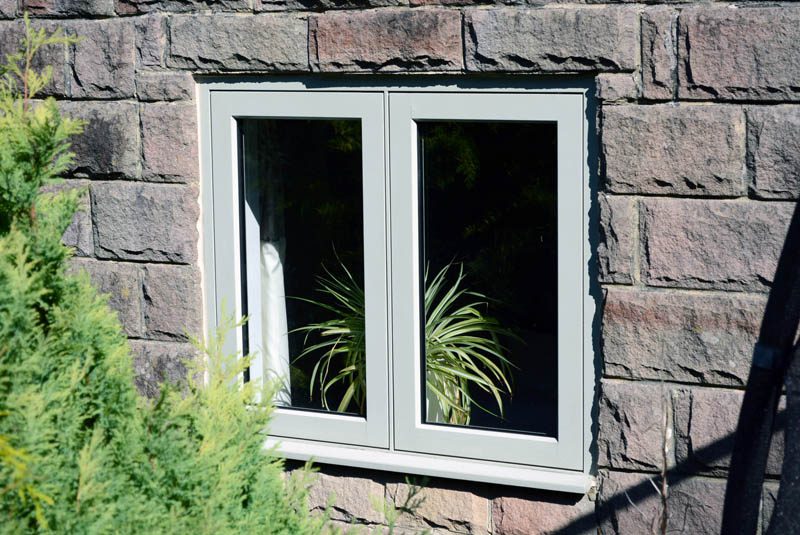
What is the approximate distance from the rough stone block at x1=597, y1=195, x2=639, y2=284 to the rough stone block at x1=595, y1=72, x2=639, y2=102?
30cm

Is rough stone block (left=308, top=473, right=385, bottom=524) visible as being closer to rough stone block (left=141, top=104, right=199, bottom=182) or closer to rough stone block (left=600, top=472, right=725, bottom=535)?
rough stone block (left=600, top=472, right=725, bottom=535)

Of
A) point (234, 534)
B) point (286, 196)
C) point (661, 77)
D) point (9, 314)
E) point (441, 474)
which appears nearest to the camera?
point (9, 314)

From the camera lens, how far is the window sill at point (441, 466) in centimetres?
368

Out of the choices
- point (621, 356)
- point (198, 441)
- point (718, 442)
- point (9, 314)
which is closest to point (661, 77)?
point (621, 356)

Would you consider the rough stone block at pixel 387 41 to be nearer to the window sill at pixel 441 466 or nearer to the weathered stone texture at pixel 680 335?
the weathered stone texture at pixel 680 335

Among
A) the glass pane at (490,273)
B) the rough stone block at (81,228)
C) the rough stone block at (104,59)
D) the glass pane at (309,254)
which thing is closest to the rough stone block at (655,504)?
the glass pane at (490,273)

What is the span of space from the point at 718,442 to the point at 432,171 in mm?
1291

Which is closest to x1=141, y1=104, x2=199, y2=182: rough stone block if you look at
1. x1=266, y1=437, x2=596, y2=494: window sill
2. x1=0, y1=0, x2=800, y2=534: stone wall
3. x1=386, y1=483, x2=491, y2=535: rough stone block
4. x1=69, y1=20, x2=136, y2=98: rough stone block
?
x1=0, y1=0, x2=800, y2=534: stone wall

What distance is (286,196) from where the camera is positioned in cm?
418

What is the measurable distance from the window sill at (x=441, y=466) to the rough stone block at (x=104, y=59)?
144 centimetres

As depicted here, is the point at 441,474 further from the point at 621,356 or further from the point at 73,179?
the point at 73,179

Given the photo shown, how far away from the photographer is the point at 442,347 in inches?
157

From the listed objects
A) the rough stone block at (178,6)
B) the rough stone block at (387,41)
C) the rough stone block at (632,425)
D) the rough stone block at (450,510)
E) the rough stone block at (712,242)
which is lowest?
the rough stone block at (450,510)

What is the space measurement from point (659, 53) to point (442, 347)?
4.18 feet
